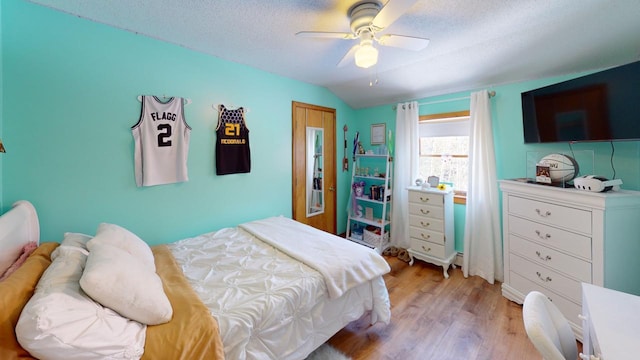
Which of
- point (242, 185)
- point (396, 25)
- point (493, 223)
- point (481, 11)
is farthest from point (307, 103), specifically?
point (493, 223)

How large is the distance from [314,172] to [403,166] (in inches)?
49.9

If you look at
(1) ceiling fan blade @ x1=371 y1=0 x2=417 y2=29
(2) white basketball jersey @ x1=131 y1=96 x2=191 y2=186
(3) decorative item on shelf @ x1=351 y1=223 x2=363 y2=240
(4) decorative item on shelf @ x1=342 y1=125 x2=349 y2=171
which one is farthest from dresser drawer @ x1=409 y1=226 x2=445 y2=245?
(2) white basketball jersey @ x1=131 y1=96 x2=191 y2=186

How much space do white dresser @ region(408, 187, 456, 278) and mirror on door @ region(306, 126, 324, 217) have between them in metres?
1.27

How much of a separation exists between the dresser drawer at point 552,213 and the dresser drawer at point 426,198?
675mm

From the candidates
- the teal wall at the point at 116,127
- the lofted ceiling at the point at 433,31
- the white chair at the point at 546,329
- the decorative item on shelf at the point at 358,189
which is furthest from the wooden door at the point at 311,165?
→ the white chair at the point at 546,329

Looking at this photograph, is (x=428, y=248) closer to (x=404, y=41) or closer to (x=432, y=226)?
(x=432, y=226)

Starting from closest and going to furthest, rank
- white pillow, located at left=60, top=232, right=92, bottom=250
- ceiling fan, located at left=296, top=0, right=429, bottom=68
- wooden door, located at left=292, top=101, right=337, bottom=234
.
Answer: white pillow, located at left=60, top=232, right=92, bottom=250 < ceiling fan, located at left=296, top=0, right=429, bottom=68 < wooden door, located at left=292, top=101, right=337, bottom=234

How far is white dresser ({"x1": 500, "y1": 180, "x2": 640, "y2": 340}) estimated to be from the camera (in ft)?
5.53

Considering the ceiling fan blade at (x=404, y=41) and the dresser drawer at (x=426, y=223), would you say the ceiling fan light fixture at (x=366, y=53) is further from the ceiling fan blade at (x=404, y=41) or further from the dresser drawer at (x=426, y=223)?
the dresser drawer at (x=426, y=223)

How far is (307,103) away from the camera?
3.38 m

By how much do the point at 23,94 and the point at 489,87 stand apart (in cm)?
409

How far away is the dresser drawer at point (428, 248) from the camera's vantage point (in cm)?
288

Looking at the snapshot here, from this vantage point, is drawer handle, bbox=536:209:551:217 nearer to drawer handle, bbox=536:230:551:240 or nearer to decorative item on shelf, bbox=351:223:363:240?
drawer handle, bbox=536:230:551:240

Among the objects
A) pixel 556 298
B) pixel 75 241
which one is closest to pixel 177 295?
pixel 75 241
